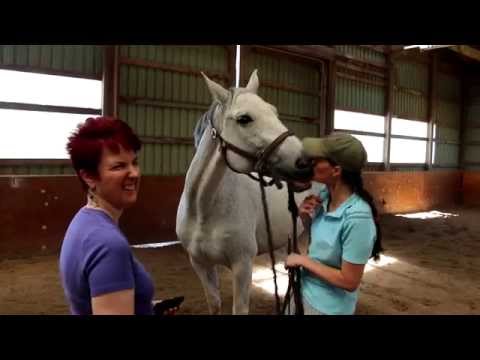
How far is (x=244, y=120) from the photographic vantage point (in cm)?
202

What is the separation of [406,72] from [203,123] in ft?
31.7

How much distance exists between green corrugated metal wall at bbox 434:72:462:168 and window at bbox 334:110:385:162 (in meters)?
3.02

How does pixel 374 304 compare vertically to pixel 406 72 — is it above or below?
below

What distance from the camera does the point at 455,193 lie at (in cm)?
1163

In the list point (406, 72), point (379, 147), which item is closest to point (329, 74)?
point (379, 147)

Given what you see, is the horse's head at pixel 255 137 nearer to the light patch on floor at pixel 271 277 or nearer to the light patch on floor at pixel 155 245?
the light patch on floor at pixel 271 277

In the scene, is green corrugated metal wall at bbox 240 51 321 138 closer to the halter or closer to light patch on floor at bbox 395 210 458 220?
light patch on floor at bbox 395 210 458 220

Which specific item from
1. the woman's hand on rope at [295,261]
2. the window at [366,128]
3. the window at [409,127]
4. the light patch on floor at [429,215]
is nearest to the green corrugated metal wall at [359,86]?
the window at [366,128]

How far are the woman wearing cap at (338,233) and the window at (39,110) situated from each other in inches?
155

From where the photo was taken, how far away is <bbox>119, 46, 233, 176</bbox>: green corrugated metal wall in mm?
5574

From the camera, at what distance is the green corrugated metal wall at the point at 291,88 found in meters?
7.21

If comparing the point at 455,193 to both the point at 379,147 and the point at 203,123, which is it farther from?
the point at 203,123

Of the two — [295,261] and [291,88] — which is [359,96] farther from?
[295,261]

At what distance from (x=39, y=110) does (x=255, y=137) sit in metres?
3.69
